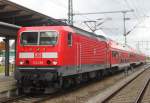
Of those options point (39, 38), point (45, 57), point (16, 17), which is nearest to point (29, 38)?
point (39, 38)

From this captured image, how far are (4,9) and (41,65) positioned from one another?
15.4ft

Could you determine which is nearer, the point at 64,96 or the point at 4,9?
the point at 64,96

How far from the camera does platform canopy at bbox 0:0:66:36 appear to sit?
59.6 ft

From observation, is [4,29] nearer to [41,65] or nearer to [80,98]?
[41,65]

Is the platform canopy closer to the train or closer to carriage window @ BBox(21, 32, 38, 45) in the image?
the train

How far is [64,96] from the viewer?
52.6 feet

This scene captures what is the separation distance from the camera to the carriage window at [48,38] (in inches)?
627

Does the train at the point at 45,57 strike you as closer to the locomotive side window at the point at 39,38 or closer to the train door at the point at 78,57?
the locomotive side window at the point at 39,38

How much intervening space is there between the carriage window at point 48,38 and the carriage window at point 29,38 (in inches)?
10.4

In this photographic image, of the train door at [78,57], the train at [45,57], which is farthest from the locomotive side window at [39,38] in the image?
the train door at [78,57]

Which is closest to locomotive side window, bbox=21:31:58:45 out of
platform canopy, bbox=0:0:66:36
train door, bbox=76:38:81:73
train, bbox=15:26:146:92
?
train, bbox=15:26:146:92

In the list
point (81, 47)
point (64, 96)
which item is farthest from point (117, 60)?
point (64, 96)

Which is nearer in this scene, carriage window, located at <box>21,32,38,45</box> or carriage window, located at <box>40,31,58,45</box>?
carriage window, located at <box>40,31,58,45</box>

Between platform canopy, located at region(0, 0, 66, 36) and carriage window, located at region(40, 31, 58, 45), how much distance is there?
1586mm
